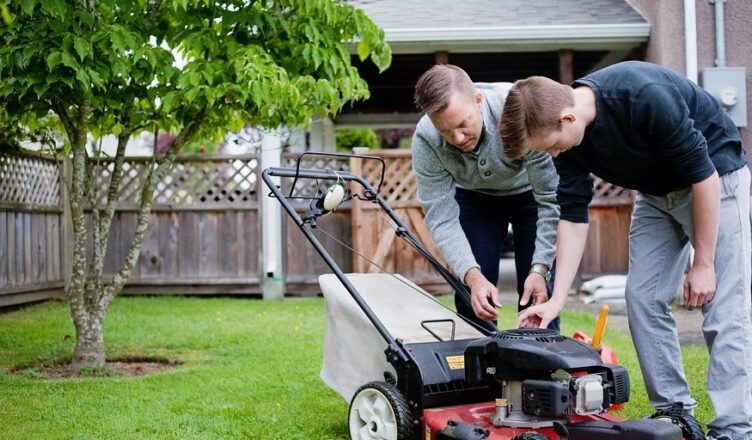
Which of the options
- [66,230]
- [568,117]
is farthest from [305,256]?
[568,117]

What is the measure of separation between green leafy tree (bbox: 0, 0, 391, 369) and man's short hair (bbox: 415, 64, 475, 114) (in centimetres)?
142

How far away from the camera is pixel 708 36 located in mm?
7453

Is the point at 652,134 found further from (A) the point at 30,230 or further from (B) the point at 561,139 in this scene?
(A) the point at 30,230

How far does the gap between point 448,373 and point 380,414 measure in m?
0.26

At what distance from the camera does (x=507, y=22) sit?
8641mm

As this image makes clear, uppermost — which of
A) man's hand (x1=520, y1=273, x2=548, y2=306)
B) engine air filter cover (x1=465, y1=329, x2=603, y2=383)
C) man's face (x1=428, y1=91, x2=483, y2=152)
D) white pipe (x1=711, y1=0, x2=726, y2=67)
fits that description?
white pipe (x1=711, y1=0, x2=726, y2=67)

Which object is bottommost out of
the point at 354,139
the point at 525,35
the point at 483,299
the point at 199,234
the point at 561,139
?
the point at 483,299

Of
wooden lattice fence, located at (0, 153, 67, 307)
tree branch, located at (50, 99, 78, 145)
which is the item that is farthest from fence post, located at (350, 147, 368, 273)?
tree branch, located at (50, 99, 78, 145)

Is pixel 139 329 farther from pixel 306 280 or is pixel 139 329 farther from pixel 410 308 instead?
pixel 410 308

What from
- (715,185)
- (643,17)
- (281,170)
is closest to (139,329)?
(281,170)

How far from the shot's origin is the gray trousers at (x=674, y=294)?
2781 mm

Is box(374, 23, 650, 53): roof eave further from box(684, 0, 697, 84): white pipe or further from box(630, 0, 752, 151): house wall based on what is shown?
box(684, 0, 697, 84): white pipe

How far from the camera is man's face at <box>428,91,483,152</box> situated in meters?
2.87

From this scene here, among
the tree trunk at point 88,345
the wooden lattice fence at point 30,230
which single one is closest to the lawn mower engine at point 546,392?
the tree trunk at point 88,345
